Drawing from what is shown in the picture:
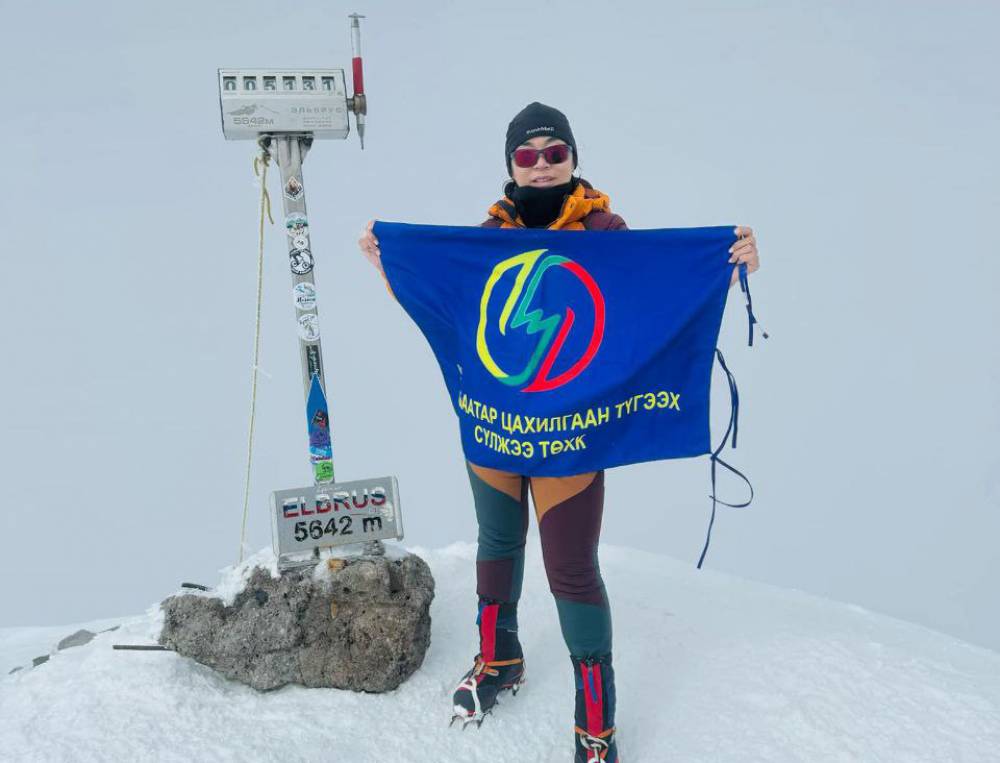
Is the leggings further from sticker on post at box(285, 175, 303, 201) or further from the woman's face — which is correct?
sticker on post at box(285, 175, 303, 201)

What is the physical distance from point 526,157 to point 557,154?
0.09 meters

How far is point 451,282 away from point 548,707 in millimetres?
1453

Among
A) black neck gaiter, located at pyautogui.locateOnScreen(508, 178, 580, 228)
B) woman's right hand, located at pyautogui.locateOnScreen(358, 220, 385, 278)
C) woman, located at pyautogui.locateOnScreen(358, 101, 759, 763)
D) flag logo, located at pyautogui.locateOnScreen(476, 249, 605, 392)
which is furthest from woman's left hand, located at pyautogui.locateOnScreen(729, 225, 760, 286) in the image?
woman's right hand, located at pyautogui.locateOnScreen(358, 220, 385, 278)

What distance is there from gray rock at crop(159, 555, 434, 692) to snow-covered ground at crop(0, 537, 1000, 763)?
6cm

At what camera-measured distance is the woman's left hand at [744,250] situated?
2523 mm

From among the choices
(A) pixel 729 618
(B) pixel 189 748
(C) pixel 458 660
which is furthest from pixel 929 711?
(B) pixel 189 748

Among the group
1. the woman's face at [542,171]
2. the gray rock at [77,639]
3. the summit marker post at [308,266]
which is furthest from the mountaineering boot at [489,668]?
the gray rock at [77,639]

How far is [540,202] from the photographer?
262 centimetres

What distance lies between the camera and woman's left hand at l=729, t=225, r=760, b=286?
8.28ft

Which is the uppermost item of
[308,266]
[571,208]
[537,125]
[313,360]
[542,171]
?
[537,125]

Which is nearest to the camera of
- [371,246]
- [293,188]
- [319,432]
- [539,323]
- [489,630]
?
[539,323]

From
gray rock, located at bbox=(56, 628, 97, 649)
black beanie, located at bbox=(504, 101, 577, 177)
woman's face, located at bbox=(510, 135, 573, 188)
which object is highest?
black beanie, located at bbox=(504, 101, 577, 177)

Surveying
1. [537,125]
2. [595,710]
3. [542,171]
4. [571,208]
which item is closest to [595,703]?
[595,710]

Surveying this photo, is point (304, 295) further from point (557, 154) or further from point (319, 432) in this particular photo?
point (557, 154)
